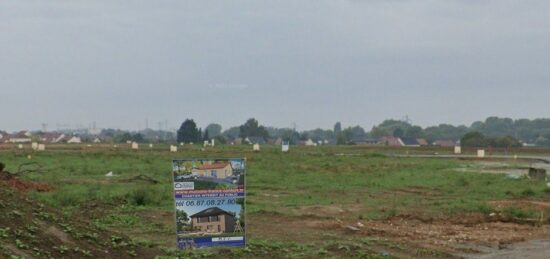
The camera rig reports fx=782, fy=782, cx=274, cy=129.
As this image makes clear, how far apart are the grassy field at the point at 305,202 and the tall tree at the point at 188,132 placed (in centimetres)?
5721

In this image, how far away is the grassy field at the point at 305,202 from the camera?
45.5 ft

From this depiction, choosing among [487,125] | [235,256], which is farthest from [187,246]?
[487,125]

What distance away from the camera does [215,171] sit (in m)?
11.2

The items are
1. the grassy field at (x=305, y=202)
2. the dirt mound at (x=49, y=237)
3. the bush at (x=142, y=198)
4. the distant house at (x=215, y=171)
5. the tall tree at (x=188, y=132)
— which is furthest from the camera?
the tall tree at (x=188, y=132)

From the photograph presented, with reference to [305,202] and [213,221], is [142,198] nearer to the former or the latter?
[305,202]

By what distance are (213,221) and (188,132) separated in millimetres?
86948

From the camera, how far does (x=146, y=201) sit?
2100 cm

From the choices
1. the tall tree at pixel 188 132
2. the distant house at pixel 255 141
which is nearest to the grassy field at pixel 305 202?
the tall tree at pixel 188 132

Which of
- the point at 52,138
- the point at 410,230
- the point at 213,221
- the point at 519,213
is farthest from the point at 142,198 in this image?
the point at 52,138

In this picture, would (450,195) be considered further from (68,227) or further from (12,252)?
(12,252)

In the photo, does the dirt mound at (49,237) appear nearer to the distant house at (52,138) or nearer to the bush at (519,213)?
the bush at (519,213)

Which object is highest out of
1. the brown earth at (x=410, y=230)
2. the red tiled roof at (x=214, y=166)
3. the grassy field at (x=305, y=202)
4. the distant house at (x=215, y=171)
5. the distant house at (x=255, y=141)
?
the distant house at (x=255, y=141)

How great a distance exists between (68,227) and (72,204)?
29.4ft

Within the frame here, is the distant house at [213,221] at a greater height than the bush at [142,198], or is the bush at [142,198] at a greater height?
the distant house at [213,221]
